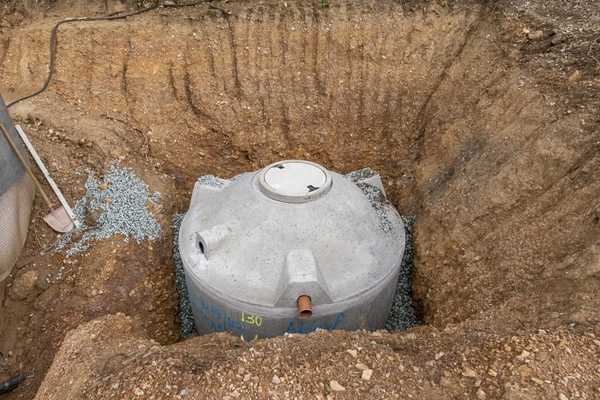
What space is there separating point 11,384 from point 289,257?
293cm

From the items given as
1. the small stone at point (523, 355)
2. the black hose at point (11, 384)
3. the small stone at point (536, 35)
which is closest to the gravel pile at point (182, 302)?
the black hose at point (11, 384)

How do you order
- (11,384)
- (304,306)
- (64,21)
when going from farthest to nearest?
1. (64,21)
2. (11,384)
3. (304,306)

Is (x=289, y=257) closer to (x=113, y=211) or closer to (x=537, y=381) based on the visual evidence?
(x=537, y=381)

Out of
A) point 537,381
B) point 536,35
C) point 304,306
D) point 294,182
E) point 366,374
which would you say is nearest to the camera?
point 537,381

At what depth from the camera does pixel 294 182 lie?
452 centimetres

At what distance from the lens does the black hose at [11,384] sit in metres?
4.36

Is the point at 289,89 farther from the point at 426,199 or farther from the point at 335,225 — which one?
the point at 335,225

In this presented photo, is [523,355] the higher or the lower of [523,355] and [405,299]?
the higher

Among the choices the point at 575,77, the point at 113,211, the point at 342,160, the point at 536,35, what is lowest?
the point at 342,160

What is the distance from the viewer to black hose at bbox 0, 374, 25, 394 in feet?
14.3

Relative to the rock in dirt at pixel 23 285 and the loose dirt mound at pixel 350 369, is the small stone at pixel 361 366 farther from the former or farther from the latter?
the rock in dirt at pixel 23 285

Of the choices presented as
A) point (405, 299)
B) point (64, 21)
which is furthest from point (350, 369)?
point (64, 21)

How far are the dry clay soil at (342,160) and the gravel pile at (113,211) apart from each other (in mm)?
137

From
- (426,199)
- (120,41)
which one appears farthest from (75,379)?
(120,41)
